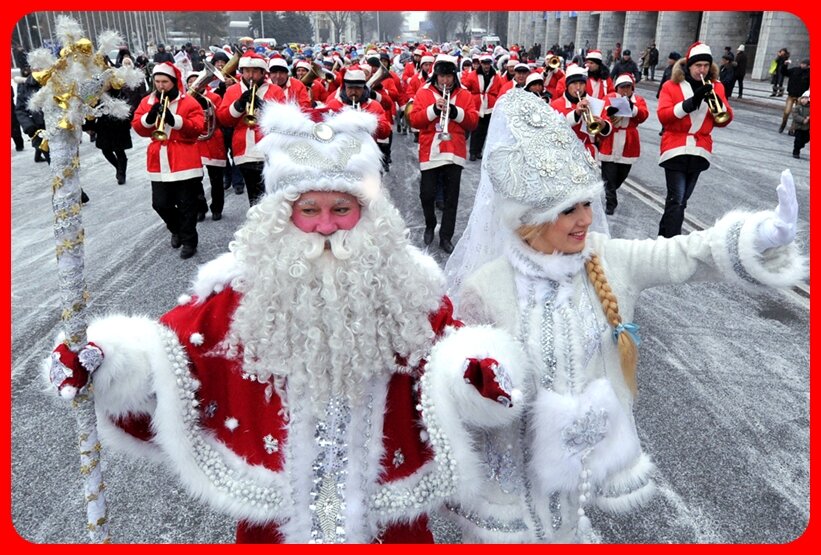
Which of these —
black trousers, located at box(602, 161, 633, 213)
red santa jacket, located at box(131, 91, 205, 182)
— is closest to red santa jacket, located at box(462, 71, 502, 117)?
black trousers, located at box(602, 161, 633, 213)

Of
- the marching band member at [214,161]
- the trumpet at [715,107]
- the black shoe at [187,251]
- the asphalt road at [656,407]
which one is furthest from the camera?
the marching band member at [214,161]

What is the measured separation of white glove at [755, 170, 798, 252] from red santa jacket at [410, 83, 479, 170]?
208 inches

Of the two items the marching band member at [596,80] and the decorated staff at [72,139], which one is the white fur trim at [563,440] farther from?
the marching band member at [596,80]

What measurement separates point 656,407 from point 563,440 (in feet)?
6.87

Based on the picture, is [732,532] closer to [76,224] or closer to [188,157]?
[76,224]

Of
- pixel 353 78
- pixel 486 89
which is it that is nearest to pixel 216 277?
pixel 353 78

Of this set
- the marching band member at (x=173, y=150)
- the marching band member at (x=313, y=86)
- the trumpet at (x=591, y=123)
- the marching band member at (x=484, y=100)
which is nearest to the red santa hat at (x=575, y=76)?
the trumpet at (x=591, y=123)

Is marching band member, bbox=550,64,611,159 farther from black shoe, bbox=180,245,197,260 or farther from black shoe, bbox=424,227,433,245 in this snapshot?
black shoe, bbox=180,245,197,260

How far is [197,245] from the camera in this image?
723cm

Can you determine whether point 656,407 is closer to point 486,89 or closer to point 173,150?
point 173,150

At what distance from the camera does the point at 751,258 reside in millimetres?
2195

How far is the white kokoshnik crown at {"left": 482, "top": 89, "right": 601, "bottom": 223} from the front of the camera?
2.21m

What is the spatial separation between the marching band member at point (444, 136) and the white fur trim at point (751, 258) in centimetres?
490

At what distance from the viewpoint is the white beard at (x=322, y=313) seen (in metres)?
2.05
